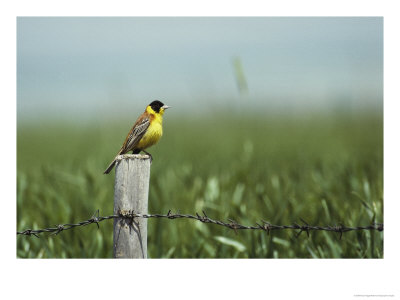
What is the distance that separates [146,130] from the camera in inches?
155

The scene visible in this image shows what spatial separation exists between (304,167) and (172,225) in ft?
7.55

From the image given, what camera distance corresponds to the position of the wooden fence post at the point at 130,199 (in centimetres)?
278

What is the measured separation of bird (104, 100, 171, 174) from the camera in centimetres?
389

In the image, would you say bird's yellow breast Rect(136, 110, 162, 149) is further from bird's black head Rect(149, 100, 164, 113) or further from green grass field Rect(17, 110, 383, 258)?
green grass field Rect(17, 110, 383, 258)

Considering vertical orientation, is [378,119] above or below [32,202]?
above

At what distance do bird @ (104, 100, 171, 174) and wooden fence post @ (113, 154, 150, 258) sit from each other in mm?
1054

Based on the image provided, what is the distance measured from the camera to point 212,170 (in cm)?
627

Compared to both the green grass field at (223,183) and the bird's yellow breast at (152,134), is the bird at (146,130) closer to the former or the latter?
the bird's yellow breast at (152,134)

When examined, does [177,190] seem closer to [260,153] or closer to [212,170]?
[212,170]

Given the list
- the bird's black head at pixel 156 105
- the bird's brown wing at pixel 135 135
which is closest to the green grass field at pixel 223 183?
the bird's black head at pixel 156 105

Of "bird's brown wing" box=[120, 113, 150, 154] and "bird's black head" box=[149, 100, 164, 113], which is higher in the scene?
"bird's black head" box=[149, 100, 164, 113]

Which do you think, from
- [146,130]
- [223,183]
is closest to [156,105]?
[146,130]

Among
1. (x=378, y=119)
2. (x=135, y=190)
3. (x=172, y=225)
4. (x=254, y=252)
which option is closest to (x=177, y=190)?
(x=172, y=225)

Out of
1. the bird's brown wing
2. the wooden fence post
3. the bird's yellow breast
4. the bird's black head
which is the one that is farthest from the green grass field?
the wooden fence post
